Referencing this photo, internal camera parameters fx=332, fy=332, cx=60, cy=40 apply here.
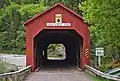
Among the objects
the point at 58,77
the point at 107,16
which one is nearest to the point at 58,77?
the point at 58,77

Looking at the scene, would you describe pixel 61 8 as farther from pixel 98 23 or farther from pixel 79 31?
pixel 98 23

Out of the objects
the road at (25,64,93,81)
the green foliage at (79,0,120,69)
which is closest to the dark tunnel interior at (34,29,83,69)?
the road at (25,64,93,81)

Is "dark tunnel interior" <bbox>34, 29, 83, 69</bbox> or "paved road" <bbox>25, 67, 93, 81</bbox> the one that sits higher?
"dark tunnel interior" <bbox>34, 29, 83, 69</bbox>

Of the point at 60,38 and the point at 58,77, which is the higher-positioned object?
the point at 60,38

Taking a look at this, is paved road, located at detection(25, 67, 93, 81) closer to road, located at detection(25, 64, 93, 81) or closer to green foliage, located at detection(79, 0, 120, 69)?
road, located at detection(25, 64, 93, 81)

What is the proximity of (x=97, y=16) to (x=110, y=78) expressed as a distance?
3506mm

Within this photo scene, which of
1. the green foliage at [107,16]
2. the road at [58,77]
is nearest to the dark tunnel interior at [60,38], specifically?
the road at [58,77]

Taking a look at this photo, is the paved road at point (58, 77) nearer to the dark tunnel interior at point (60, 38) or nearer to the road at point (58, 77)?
the road at point (58, 77)

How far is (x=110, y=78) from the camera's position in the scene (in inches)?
530

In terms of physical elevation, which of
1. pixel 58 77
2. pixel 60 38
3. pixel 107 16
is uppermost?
pixel 60 38

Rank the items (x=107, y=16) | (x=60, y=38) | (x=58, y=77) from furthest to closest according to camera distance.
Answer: (x=60, y=38) < (x=58, y=77) < (x=107, y=16)

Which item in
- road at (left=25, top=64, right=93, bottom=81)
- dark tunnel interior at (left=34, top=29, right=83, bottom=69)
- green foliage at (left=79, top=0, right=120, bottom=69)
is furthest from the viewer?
dark tunnel interior at (left=34, top=29, right=83, bottom=69)

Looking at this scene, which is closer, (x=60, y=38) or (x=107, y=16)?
(x=107, y=16)

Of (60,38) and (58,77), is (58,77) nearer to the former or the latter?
(58,77)
